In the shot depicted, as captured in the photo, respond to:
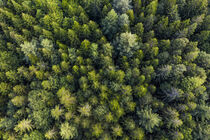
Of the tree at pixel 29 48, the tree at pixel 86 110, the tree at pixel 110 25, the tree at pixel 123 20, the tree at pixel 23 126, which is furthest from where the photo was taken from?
the tree at pixel 110 25

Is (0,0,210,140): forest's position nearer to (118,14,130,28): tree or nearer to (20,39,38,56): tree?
(118,14,130,28): tree

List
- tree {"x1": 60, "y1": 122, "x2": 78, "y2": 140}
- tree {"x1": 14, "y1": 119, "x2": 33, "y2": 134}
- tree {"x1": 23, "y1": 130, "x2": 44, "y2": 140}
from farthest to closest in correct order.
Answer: tree {"x1": 23, "y1": 130, "x2": 44, "y2": 140} → tree {"x1": 14, "y1": 119, "x2": 33, "y2": 134} → tree {"x1": 60, "y1": 122, "x2": 78, "y2": 140}

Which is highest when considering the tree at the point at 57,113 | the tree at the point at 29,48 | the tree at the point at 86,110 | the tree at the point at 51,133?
the tree at the point at 29,48

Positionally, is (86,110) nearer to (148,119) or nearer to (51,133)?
(51,133)

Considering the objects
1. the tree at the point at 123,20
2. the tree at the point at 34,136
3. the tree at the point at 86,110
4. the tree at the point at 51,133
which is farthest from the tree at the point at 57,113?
the tree at the point at 123,20

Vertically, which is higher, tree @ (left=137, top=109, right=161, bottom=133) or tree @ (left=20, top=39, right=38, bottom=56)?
tree @ (left=20, top=39, right=38, bottom=56)

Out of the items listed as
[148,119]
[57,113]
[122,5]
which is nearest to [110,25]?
[122,5]

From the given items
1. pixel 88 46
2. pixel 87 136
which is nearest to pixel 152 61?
pixel 88 46

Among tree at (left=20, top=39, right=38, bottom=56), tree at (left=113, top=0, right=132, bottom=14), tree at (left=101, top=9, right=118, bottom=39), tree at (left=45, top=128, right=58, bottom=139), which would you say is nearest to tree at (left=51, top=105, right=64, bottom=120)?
tree at (left=45, top=128, right=58, bottom=139)

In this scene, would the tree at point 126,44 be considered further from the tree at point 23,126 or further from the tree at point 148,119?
the tree at point 23,126

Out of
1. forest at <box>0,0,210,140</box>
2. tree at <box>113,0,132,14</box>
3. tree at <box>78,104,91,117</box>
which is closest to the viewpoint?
tree at <box>78,104,91,117</box>
